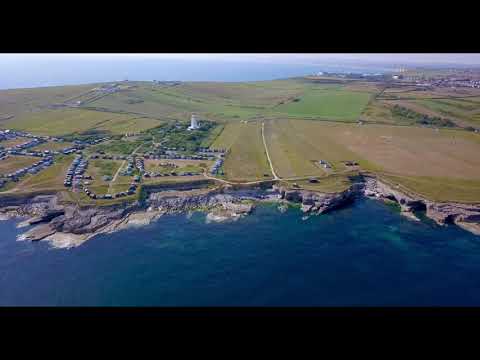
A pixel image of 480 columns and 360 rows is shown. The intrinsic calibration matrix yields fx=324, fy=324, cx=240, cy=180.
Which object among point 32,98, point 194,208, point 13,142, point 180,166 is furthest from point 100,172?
point 32,98

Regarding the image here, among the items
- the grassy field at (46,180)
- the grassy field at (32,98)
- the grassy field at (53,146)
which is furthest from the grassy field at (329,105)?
the grassy field at (32,98)

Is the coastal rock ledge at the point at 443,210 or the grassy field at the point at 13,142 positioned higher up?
the grassy field at the point at 13,142

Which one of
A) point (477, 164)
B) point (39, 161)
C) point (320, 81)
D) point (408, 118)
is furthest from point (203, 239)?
point (320, 81)

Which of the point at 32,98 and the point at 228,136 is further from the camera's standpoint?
the point at 32,98

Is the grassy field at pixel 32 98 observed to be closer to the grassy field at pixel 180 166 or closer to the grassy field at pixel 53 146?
the grassy field at pixel 53 146

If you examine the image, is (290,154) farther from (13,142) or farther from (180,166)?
(13,142)
